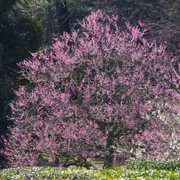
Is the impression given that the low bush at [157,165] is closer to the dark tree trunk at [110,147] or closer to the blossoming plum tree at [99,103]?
the blossoming plum tree at [99,103]

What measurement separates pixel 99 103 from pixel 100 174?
3849 millimetres

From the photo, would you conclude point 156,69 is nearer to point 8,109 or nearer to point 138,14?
point 8,109

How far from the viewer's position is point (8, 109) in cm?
1501

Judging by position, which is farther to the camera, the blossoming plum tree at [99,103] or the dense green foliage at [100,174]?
the blossoming plum tree at [99,103]

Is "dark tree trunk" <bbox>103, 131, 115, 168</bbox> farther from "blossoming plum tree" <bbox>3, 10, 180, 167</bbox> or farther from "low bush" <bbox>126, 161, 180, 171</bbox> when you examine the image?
"low bush" <bbox>126, 161, 180, 171</bbox>

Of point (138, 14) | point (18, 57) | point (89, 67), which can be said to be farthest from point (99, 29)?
point (138, 14)

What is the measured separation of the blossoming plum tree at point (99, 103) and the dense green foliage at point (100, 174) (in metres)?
1.92

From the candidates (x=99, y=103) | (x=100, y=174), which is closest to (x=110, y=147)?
(x=99, y=103)

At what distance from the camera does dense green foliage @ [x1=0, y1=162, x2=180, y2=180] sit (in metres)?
7.05

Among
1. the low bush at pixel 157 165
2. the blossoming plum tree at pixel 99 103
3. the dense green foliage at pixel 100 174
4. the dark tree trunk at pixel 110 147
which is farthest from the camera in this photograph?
the dark tree trunk at pixel 110 147

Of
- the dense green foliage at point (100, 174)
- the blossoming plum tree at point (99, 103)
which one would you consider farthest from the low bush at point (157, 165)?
the blossoming plum tree at point (99, 103)

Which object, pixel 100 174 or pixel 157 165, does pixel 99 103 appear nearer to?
pixel 157 165

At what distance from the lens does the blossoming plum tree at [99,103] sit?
447 inches

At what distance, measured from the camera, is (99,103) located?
1143 cm
